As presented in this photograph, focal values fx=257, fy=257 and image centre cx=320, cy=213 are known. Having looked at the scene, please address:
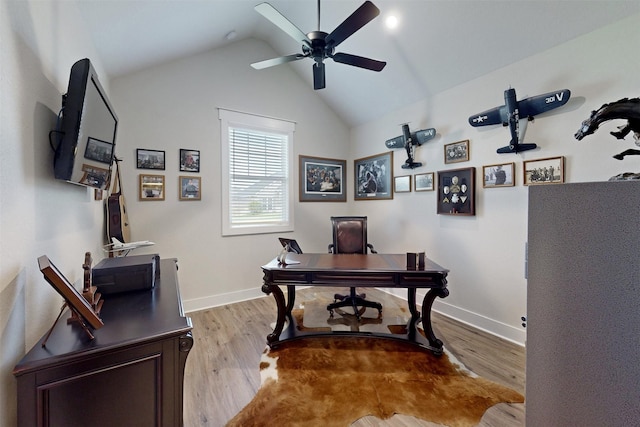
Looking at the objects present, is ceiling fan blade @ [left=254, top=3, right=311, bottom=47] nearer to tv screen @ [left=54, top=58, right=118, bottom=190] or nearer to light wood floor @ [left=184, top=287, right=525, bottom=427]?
tv screen @ [left=54, top=58, right=118, bottom=190]

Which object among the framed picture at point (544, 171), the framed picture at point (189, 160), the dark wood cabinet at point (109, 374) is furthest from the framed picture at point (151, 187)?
the framed picture at point (544, 171)

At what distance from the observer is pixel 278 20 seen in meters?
1.91

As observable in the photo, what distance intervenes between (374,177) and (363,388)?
307cm

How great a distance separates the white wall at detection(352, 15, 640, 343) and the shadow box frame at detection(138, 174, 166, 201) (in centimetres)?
316

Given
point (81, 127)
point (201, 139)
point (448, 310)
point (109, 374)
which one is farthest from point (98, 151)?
point (448, 310)

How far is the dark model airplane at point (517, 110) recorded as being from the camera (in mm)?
2188

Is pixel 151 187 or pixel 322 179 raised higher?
pixel 322 179

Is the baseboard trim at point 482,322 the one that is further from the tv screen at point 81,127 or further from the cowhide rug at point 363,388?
the tv screen at point 81,127

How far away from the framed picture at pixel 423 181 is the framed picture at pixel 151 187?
10.8ft

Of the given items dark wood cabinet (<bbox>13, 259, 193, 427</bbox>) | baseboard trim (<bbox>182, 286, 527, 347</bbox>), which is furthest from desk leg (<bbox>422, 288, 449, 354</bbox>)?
dark wood cabinet (<bbox>13, 259, 193, 427</bbox>)

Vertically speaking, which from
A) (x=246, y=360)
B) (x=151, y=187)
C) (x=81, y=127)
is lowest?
(x=246, y=360)

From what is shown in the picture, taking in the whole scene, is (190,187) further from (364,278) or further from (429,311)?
Answer: (429,311)

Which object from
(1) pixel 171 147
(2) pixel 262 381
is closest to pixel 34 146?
(2) pixel 262 381

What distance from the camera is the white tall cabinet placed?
87cm
